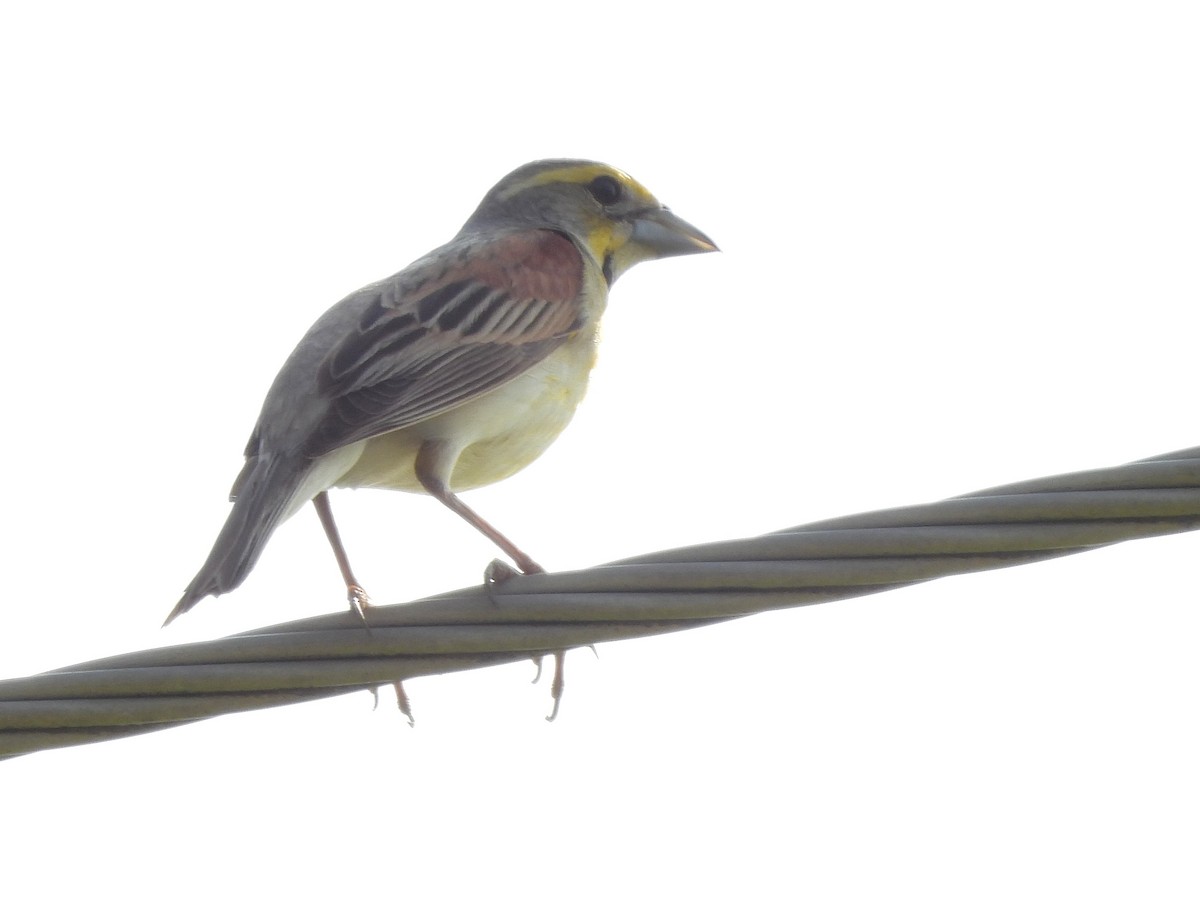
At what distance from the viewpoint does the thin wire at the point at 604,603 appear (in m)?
3.99

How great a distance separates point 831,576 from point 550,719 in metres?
2.46

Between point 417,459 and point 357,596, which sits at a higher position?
point 417,459

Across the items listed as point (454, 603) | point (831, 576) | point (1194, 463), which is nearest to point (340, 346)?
point (454, 603)

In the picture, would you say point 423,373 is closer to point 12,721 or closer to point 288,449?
point 288,449

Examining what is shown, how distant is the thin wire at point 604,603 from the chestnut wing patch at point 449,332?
1825 millimetres

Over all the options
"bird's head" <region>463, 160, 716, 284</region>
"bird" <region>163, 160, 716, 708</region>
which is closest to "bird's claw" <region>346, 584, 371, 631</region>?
"bird" <region>163, 160, 716, 708</region>

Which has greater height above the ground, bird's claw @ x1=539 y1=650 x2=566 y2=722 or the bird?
the bird

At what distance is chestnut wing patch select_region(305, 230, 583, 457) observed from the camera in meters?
6.31

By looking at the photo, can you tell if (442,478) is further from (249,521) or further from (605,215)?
(605,215)

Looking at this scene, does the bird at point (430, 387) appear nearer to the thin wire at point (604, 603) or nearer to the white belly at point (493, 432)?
the white belly at point (493, 432)

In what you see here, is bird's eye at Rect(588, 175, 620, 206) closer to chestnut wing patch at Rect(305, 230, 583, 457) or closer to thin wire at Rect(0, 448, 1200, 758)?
chestnut wing patch at Rect(305, 230, 583, 457)

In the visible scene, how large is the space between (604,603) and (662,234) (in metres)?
4.66

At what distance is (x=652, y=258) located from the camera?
28.7 ft

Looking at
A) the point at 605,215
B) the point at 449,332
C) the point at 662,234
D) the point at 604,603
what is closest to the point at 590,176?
the point at 605,215
